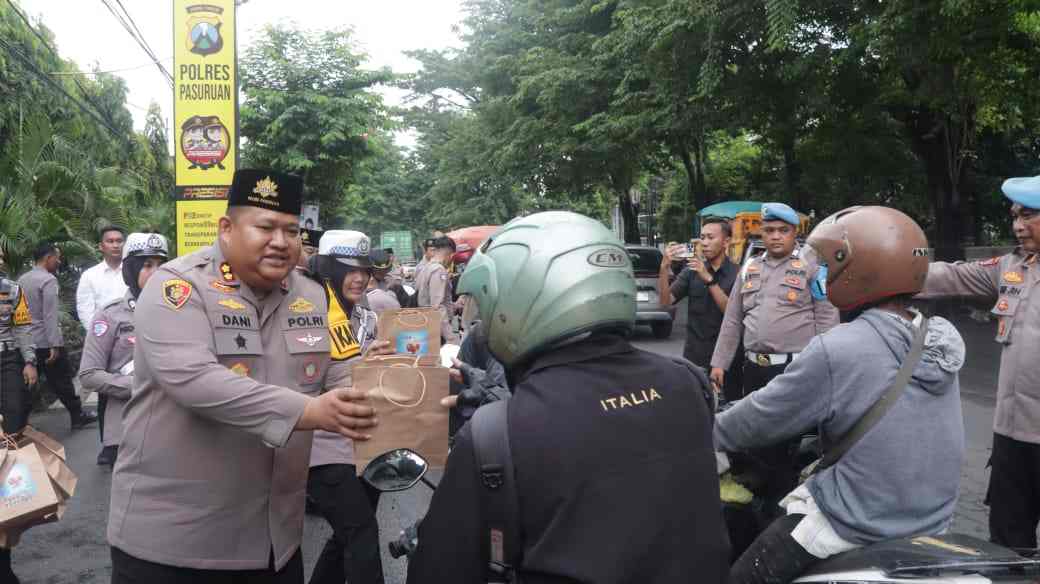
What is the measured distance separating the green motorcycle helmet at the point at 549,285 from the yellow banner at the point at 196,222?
32.8 feet

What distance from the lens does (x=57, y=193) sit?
12242mm

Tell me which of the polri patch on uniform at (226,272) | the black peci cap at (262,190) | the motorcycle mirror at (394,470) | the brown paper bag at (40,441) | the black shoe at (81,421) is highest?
the black peci cap at (262,190)

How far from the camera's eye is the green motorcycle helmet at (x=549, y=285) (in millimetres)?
1682

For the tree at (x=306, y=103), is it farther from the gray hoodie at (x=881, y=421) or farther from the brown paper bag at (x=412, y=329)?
the gray hoodie at (x=881, y=421)

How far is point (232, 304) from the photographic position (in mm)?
2518

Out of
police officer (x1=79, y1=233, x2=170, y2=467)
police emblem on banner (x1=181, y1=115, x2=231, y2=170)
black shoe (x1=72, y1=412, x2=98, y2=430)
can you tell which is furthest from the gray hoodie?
police emblem on banner (x1=181, y1=115, x2=231, y2=170)

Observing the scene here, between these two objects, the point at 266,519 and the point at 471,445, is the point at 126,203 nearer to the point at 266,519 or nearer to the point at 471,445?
the point at 266,519

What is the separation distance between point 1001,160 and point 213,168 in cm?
1835

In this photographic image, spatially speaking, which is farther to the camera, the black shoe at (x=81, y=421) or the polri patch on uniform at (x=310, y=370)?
the black shoe at (x=81, y=421)

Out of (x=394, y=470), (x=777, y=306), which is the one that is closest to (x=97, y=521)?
(x=394, y=470)

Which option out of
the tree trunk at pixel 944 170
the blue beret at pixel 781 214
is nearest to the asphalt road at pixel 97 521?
the blue beret at pixel 781 214

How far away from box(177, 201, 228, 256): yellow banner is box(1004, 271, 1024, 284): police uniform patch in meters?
9.50

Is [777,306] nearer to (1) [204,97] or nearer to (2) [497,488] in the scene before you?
(2) [497,488]

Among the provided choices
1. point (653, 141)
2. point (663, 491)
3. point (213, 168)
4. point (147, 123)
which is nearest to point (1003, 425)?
point (663, 491)
